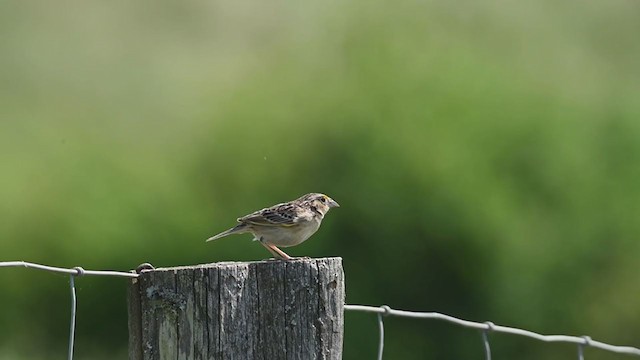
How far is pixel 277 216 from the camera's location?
5852 millimetres

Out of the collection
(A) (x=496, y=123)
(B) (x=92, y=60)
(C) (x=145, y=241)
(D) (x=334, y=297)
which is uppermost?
(B) (x=92, y=60)

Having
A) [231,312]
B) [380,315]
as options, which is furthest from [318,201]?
[231,312]

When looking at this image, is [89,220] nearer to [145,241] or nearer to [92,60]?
[145,241]

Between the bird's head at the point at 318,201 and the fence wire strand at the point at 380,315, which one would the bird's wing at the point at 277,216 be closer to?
the bird's head at the point at 318,201

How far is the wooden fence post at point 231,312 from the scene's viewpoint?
3.46 metres

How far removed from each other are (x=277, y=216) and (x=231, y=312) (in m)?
2.38

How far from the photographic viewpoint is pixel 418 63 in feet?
39.4

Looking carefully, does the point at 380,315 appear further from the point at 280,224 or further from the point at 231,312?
the point at 280,224

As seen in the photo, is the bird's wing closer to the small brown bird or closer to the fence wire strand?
the small brown bird

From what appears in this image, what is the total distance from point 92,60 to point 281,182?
14.4 meters

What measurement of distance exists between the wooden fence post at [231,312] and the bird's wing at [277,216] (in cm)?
226

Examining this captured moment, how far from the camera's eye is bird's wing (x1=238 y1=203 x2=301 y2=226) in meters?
5.85

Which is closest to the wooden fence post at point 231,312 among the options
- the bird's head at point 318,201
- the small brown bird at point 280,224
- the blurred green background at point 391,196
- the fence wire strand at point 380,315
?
the fence wire strand at point 380,315

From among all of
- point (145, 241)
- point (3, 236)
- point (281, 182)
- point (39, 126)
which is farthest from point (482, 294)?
point (39, 126)
